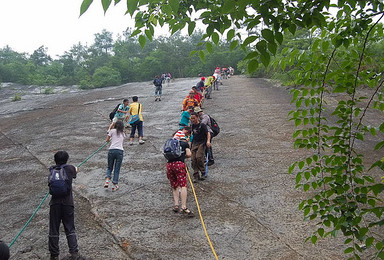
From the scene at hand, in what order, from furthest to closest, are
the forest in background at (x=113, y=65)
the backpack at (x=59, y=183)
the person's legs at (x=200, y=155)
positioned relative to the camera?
1. the forest in background at (x=113, y=65)
2. the person's legs at (x=200, y=155)
3. the backpack at (x=59, y=183)

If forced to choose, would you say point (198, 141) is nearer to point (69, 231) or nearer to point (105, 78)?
point (69, 231)

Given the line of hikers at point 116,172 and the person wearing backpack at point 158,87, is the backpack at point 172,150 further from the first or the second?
the person wearing backpack at point 158,87

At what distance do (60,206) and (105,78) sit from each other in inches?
1550

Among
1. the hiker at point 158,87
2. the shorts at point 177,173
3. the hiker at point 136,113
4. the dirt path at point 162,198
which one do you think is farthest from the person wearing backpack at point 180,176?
the hiker at point 158,87

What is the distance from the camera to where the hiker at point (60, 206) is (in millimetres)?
5035

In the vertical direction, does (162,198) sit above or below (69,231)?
below

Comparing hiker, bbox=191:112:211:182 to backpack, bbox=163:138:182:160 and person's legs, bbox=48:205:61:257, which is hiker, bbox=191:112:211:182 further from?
person's legs, bbox=48:205:61:257

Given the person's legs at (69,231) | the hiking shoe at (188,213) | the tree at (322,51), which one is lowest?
the hiking shoe at (188,213)

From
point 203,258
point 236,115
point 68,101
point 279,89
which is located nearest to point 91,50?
point 68,101

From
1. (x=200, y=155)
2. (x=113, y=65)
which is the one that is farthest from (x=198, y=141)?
(x=113, y=65)

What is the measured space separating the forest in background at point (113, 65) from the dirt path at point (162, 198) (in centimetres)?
2730

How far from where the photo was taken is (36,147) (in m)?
13.0

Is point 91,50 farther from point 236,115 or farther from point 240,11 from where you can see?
point 240,11

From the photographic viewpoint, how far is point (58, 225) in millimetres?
5141
